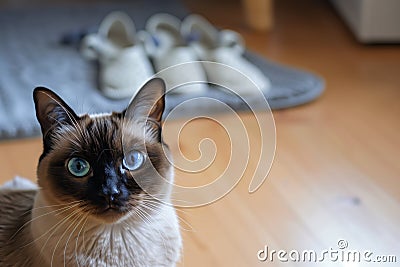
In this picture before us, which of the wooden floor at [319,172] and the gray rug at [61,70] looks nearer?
the wooden floor at [319,172]

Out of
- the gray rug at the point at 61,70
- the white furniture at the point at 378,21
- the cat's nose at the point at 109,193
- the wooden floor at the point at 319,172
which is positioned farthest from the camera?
the white furniture at the point at 378,21

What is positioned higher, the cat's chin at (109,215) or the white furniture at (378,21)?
the cat's chin at (109,215)

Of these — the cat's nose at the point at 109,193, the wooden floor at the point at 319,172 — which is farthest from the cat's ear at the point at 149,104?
the wooden floor at the point at 319,172

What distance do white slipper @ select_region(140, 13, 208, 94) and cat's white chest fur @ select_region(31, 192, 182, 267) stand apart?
2.32ft

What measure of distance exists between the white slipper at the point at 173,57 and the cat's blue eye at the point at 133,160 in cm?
69

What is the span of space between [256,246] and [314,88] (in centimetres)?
71

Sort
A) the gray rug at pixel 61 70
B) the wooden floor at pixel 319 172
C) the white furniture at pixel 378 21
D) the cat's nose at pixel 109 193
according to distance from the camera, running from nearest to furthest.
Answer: the cat's nose at pixel 109 193
the wooden floor at pixel 319 172
the gray rug at pixel 61 70
the white furniture at pixel 378 21

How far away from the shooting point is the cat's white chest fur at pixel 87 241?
3.12 ft

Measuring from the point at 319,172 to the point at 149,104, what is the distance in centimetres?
64

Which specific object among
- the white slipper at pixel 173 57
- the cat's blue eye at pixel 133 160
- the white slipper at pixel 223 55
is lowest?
the white slipper at pixel 223 55

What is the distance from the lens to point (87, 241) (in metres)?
0.95

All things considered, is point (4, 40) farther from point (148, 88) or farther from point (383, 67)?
point (148, 88)

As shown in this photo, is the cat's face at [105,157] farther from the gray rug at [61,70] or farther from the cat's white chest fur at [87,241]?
the gray rug at [61,70]

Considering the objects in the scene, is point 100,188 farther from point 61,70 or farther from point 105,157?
point 61,70
